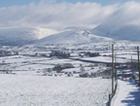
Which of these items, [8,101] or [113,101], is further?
[8,101]

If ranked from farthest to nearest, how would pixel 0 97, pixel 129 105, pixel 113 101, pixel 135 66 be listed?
pixel 135 66 < pixel 0 97 < pixel 113 101 < pixel 129 105

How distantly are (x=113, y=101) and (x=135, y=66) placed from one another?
36.1 metres

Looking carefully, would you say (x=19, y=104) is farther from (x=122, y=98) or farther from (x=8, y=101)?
(x=122, y=98)

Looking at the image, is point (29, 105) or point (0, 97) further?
point (0, 97)

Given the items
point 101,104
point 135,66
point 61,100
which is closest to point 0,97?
point 61,100

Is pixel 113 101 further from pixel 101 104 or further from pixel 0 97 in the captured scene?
pixel 0 97

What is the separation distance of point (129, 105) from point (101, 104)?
1767 mm

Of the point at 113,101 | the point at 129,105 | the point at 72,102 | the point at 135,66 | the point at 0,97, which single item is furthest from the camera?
the point at 135,66

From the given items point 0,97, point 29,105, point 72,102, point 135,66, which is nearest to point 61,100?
point 72,102

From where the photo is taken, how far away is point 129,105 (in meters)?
14.3

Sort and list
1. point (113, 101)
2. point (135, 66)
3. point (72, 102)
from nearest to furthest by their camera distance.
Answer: point (113, 101)
point (72, 102)
point (135, 66)

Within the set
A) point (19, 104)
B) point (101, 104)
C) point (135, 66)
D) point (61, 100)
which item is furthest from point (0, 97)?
point (135, 66)

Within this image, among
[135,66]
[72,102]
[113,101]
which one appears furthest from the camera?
[135,66]

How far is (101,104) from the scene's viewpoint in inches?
593
